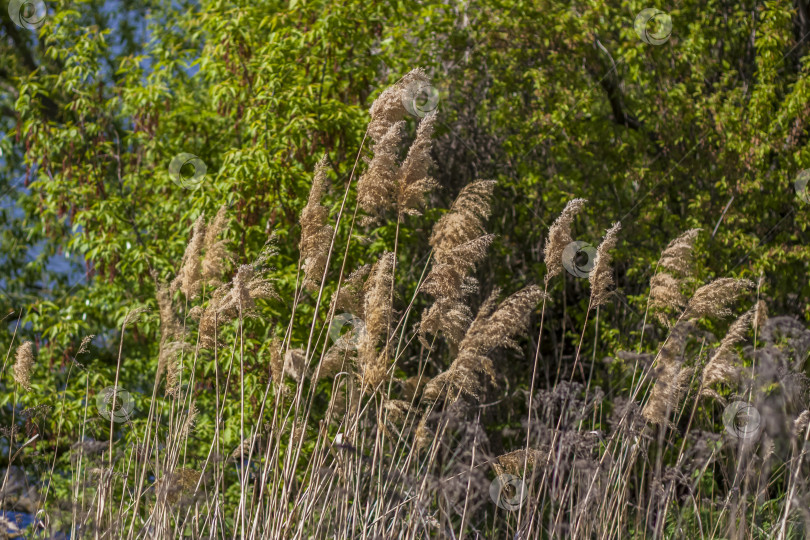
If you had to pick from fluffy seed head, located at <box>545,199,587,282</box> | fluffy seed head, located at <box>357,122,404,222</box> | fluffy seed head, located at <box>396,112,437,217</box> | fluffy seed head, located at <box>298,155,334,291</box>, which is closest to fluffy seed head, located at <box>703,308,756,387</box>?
fluffy seed head, located at <box>545,199,587,282</box>

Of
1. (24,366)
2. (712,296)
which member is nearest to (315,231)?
(24,366)

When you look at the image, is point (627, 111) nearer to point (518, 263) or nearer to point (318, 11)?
point (518, 263)

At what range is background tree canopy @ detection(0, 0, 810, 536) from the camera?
545 cm

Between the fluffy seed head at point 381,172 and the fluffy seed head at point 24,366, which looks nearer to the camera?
the fluffy seed head at point 381,172

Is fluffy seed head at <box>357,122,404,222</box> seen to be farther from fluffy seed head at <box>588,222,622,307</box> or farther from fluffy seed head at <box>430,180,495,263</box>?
fluffy seed head at <box>588,222,622,307</box>

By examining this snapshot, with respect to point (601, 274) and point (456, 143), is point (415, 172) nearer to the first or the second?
point (601, 274)

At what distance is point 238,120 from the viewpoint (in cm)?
618

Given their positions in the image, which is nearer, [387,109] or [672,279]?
[387,109]

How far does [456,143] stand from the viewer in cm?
661

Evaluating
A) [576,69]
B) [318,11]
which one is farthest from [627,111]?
[318,11]

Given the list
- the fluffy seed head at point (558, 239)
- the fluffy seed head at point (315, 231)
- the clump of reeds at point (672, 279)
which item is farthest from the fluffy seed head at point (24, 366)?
the clump of reeds at point (672, 279)

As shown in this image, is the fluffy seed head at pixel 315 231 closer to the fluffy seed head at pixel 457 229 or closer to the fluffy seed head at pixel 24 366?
the fluffy seed head at pixel 457 229

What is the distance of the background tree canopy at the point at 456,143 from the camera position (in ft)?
17.9

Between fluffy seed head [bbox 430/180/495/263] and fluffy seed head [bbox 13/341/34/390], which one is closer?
fluffy seed head [bbox 430/180/495/263]
